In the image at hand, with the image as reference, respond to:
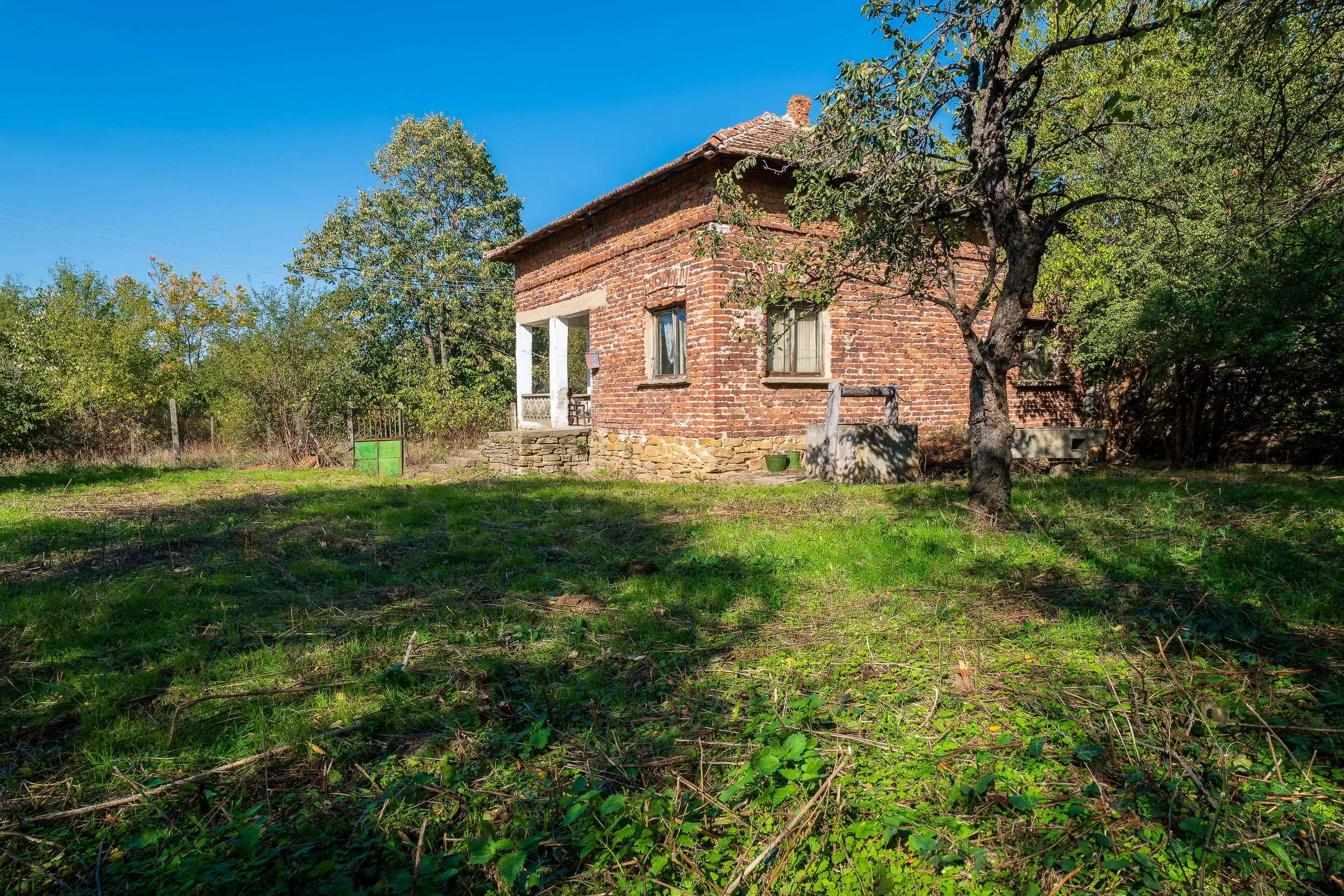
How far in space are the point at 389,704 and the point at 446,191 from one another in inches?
859

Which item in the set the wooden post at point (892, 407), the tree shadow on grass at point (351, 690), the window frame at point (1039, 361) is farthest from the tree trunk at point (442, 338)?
the window frame at point (1039, 361)

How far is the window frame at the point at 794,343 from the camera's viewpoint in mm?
10047

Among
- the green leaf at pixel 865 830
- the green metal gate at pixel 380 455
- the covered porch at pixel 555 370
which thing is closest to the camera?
the green leaf at pixel 865 830

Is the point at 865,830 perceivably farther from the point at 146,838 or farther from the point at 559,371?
the point at 559,371

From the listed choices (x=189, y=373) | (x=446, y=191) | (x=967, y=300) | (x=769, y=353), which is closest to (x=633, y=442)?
(x=769, y=353)

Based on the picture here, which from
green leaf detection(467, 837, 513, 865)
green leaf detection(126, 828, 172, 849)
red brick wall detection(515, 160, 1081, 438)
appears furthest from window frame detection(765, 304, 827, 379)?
green leaf detection(126, 828, 172, 849)

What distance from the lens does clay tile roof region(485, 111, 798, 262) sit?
29.4 feet

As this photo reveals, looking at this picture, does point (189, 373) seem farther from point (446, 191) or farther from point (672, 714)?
point (672, 714)

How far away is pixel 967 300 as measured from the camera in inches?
465

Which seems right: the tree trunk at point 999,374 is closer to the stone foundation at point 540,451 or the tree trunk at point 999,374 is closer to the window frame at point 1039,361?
the window frame at point 1039,361

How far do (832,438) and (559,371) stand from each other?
6922mm

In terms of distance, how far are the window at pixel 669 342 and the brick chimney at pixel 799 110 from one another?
4099 mm

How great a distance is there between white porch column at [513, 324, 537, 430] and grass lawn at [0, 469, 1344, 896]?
10.1m

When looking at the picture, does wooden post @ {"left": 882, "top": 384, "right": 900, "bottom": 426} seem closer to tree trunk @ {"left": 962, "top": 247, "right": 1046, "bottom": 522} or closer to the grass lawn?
tree trunk @ {"left": 962, "top": 247, "right": 1046, "bottom": 522}
